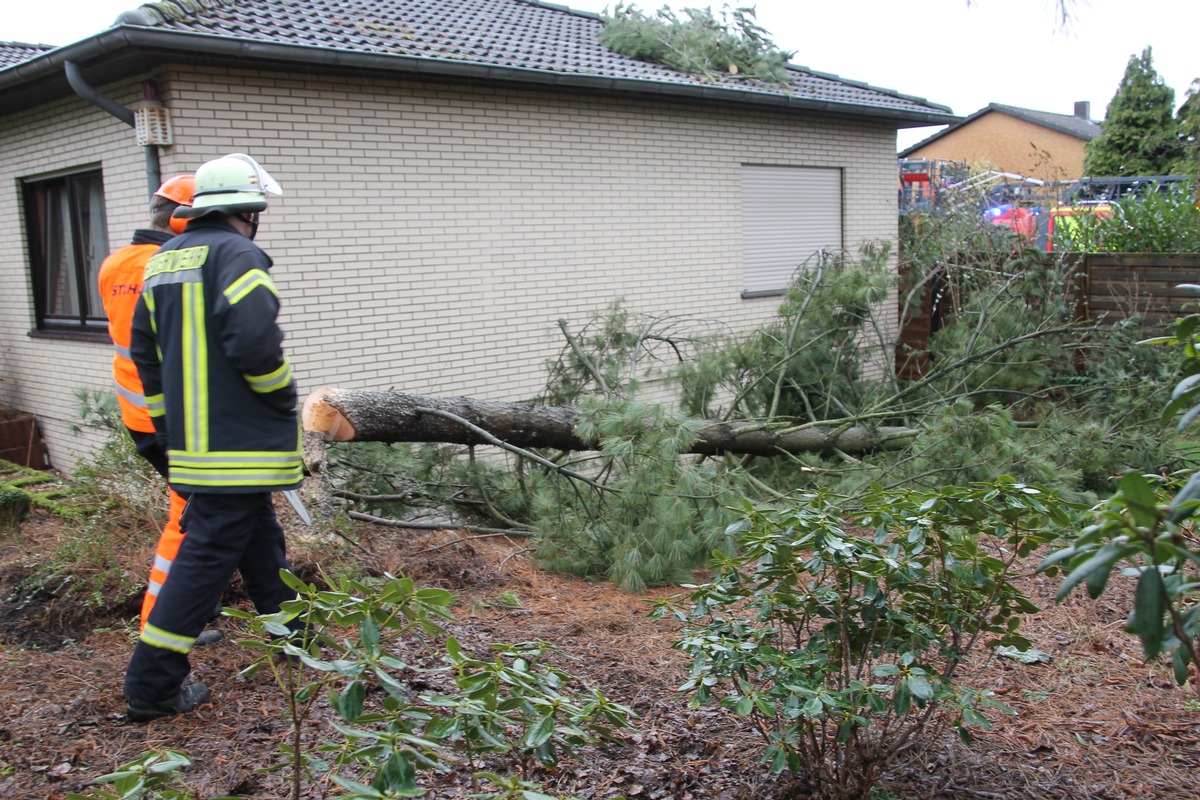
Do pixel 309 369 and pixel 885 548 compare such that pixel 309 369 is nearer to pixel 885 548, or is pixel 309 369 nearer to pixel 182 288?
pixel 182 288

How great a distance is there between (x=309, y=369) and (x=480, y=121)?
2.64 m

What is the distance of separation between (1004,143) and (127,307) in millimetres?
44320

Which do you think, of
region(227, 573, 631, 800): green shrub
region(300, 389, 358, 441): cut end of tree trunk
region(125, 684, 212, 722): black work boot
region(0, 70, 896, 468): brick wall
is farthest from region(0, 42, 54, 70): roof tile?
region(227, 573, 631, 800): green shrub

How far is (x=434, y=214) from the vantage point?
853cm

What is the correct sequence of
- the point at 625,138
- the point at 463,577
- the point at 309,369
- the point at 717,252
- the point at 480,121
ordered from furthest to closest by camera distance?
the point at 717,252 → the point at 625,138 → the point at 480,121 → the point at 309,369 → the point at 463,577

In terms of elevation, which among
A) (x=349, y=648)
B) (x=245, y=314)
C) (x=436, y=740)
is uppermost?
(x=245, y=314)

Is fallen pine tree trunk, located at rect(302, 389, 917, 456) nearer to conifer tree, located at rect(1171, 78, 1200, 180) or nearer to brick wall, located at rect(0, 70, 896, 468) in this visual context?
brick wall, located at rect(0, 70, 896, 468)

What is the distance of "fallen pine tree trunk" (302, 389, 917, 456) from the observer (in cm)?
521

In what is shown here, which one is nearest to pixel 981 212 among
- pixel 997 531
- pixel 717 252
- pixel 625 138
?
pixel 717 252

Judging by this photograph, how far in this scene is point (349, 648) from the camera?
2090 mm

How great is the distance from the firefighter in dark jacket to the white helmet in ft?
0.10

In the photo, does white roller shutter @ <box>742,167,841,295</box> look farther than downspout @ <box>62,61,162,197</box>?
Yes

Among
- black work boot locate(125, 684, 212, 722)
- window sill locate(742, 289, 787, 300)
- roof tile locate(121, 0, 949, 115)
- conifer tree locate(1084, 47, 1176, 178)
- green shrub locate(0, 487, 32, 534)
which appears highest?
conifer tree locate(1084, 47, 1176, 178)

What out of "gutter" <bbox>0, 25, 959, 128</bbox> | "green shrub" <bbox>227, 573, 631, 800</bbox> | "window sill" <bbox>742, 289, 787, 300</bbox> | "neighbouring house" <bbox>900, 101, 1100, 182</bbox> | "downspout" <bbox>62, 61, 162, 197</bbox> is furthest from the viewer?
"neighbouring house" <bbox>900, 101, 1100, 182</bbox>
